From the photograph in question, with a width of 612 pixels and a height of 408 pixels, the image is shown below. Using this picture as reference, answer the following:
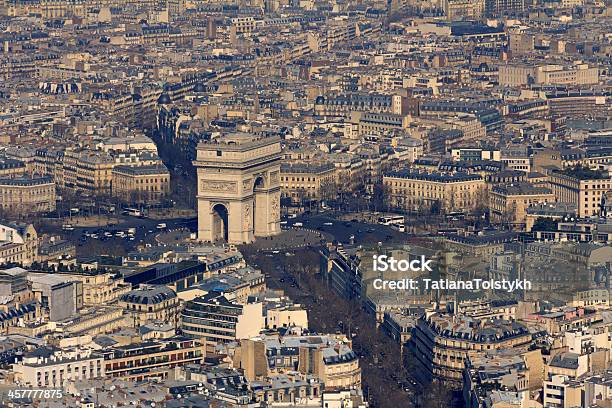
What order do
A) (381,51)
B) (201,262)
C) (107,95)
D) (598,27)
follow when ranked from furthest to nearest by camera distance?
(598,27) < (381,51) < (107,95) < (201,262)

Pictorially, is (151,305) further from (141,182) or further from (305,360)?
(141,182)

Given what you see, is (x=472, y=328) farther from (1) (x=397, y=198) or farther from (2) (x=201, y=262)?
(1) (x=397, y=198)

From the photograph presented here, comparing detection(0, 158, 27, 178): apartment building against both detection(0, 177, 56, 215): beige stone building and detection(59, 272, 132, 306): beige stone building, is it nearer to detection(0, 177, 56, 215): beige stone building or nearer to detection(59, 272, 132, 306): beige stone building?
detection(0, 177, 56, 215): beige stone building

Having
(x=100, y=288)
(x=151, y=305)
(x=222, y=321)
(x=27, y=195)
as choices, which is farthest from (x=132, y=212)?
(x=222, y=321)

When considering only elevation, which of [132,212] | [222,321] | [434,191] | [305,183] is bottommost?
[132,212]

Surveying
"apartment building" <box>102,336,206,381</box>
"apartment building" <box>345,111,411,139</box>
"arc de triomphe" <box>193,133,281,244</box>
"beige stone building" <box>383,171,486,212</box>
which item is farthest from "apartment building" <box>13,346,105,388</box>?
"apartment building" <box>345,111,411,139</box>

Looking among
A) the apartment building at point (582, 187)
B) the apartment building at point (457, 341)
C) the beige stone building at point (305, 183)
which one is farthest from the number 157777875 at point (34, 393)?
the beige stone building at point (305, 183)

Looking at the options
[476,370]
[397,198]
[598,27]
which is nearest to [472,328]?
[476,370]
